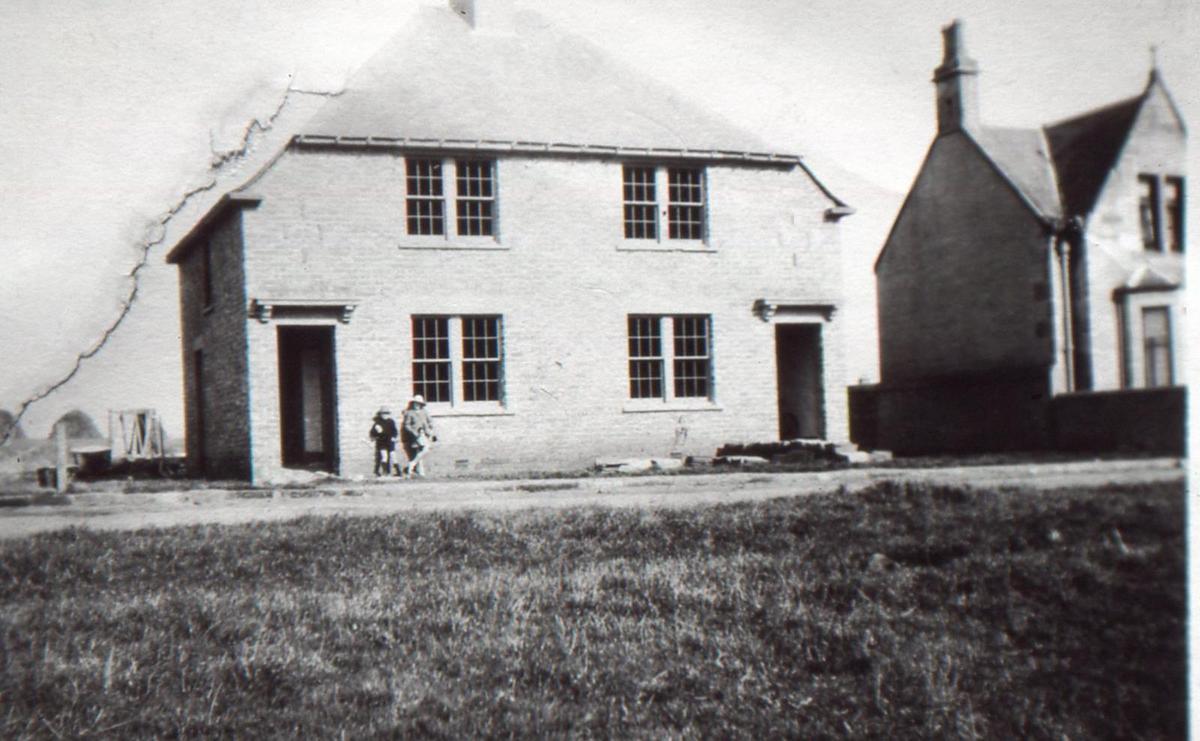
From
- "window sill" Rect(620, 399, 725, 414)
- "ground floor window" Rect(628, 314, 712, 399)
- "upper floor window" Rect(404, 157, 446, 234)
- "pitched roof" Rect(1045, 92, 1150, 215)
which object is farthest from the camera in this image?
"ground floor window" Rect(628, 314, 712, 399)

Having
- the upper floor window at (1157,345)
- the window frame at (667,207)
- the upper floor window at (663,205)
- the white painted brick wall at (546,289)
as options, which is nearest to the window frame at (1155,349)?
the upper floor window at (1157,345)

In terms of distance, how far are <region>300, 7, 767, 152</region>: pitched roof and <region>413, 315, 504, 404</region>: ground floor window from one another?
13.1ft

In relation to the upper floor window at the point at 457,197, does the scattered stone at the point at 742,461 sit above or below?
below

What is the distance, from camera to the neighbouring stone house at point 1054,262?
479 centimetres

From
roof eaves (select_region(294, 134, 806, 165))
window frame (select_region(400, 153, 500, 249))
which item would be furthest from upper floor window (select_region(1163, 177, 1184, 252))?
window frame (select_region(400, 153, 500, 249))

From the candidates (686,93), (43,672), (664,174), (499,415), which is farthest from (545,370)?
(43,672)

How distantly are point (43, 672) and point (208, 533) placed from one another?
3445 mm

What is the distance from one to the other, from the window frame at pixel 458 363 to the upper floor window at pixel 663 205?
9.60 ft

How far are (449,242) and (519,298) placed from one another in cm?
138

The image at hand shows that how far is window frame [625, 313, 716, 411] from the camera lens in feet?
58.9

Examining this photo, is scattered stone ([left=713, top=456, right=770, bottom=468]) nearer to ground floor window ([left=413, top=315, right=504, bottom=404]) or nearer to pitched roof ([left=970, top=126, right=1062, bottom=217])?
ground floor window ([left=413, top=315, right=504, bottom=404])

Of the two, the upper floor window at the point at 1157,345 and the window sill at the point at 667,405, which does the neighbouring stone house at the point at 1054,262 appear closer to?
the upper floor window at the point at 1157,345

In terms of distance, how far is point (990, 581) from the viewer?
5.47m

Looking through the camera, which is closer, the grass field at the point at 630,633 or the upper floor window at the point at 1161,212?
the grass field at the point at 630,633
